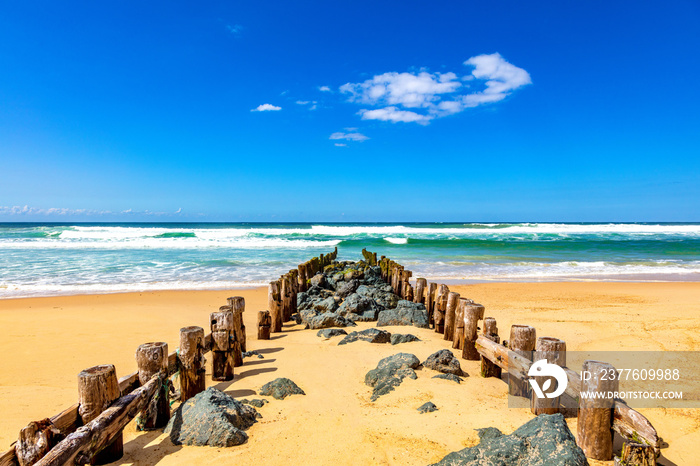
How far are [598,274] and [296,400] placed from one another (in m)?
16.2

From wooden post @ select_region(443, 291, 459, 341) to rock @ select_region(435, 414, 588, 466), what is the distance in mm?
3561

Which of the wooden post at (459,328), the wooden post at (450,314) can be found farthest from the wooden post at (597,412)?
the wooden post at (450,314)

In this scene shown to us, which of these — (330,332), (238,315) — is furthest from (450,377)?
(238,315)

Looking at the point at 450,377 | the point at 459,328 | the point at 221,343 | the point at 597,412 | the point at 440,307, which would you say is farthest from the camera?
the point at 440,307

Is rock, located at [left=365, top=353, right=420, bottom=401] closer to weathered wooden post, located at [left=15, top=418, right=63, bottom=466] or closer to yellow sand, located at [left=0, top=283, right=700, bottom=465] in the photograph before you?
yellow sand, located at [left=0, top=283, right=700, bottom=465]

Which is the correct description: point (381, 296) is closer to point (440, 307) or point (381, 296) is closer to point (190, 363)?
point (440, 307)

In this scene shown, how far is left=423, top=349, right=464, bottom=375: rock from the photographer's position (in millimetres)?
4816

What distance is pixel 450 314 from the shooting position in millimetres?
6398

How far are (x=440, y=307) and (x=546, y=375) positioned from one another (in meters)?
3.53

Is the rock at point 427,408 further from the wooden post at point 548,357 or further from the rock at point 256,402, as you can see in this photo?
the rock at point 256,402

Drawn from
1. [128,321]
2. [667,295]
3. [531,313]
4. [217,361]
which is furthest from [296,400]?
[667,295]

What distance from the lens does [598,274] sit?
15758 millimetres

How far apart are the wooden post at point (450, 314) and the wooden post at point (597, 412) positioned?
10.6 feet

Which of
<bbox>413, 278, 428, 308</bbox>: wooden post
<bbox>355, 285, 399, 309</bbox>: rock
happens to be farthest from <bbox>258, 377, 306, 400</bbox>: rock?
<bbox>413, 278, 428, 308</bbox>: wooden post
